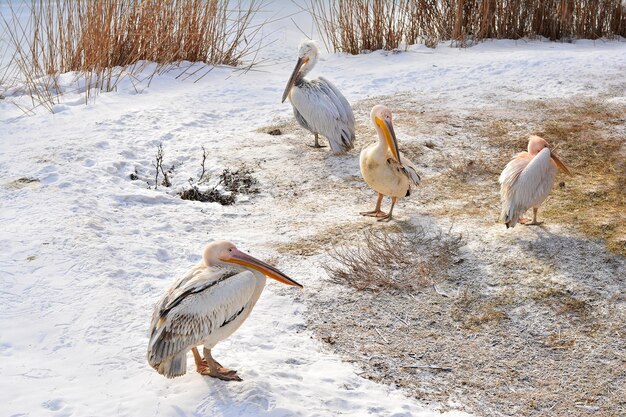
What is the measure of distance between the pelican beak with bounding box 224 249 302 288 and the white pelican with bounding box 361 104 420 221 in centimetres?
175

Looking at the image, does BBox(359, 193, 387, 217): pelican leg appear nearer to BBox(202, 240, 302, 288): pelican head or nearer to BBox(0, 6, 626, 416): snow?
BBox(0, 6, 626, 416): snow

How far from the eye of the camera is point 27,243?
462 cm

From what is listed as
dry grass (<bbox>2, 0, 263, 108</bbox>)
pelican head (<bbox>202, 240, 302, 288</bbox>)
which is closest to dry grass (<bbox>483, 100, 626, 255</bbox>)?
pelican head (<bbox>202, 240, 302, 288</bbox>)

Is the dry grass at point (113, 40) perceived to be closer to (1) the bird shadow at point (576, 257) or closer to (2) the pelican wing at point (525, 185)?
(2) the pelican wing at point (525, 185)

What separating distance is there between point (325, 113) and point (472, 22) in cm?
373

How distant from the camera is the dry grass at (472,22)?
900 centimetres

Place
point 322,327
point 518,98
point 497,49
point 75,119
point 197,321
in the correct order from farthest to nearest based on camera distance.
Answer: point 497,49 → point 518,98 → point 75,119 → point 322,327 → point 197,321

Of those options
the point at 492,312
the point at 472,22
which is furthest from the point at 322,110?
the point at 472,22

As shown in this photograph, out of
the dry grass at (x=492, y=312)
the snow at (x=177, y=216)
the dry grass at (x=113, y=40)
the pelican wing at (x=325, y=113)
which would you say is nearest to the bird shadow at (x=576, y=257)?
the dry grass at (x=492, y=312)

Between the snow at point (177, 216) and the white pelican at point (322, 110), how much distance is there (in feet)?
0.59

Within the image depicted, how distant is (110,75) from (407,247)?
397 centimetres

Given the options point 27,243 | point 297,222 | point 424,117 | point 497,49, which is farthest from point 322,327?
point 497,49

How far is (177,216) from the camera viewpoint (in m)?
5.20

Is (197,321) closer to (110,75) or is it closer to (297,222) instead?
(297,222)
